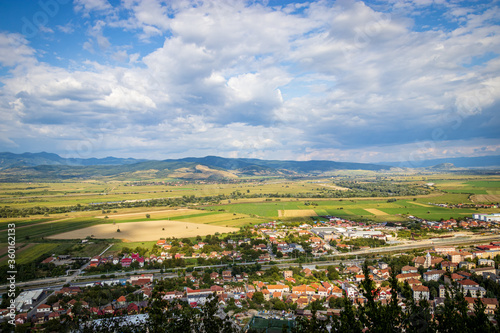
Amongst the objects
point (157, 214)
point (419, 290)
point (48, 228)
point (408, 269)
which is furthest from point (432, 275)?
point (48, 228)

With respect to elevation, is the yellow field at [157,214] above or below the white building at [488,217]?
below

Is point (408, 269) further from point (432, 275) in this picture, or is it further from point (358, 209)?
point (358, 209)

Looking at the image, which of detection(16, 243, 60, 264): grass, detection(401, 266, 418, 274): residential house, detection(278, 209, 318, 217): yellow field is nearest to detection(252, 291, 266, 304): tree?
detection(401, 266, 418, 274): residential house

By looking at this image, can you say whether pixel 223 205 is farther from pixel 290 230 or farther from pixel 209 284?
pixel 209 284

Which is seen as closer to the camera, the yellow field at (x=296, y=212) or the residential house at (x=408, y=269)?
the residential house at (x=408, y=269)

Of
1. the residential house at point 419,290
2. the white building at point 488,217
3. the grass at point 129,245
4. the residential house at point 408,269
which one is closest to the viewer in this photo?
the residential house at point 419,290

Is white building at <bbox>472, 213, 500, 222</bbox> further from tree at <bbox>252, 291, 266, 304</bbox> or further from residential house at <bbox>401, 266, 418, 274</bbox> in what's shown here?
tree at <bbox>252, 291, 266, 304</bbox>

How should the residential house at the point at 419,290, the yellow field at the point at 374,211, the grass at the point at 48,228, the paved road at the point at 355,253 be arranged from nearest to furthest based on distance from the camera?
the residential house at the point at 419,290
the paved road at the point at 355,253
the grass at the point at 48,228
the yellow field at the point at 374,211

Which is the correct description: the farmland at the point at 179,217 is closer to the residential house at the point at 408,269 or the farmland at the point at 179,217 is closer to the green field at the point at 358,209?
the green field at the point at 358,209

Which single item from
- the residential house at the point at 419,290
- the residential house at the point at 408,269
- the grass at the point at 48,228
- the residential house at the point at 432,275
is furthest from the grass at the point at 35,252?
the residential house at the point at 432,275
